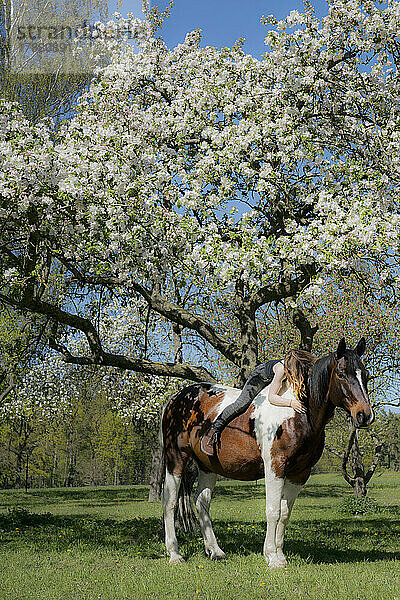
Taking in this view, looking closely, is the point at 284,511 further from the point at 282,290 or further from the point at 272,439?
the point at 282,290

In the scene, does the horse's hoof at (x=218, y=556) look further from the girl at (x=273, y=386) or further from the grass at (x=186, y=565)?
the girl at (x=273, y=386)

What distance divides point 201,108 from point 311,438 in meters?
8.21

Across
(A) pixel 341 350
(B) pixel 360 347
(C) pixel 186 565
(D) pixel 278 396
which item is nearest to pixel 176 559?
(C) pixel 186 565

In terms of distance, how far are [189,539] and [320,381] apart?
4973 millimetres

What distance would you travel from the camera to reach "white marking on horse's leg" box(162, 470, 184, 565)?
31.4 feet

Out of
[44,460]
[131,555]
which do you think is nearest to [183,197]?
[131,555]

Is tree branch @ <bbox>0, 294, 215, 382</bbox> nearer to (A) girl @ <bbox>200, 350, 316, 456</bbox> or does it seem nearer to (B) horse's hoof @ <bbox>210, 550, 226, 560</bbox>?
(A) girl @ <bbox>200, 350, 316, 456</bbox>

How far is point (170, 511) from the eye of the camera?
986 centimetres

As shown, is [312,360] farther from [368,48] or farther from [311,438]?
[368,48]

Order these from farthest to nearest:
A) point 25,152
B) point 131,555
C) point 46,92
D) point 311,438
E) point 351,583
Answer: point 46,92, point 25,152, point 131,555, point 311,438, point 351,583

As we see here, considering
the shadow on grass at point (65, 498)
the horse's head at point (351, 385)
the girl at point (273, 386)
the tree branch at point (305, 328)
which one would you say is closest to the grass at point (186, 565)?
the girl at point (273, 386)

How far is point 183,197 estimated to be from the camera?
1202 cm

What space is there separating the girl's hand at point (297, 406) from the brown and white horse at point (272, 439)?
70 mm

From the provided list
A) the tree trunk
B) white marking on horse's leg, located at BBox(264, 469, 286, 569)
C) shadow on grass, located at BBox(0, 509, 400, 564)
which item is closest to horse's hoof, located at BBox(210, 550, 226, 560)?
shadow on grass, located at BBox(0, 509, 400, 564)
